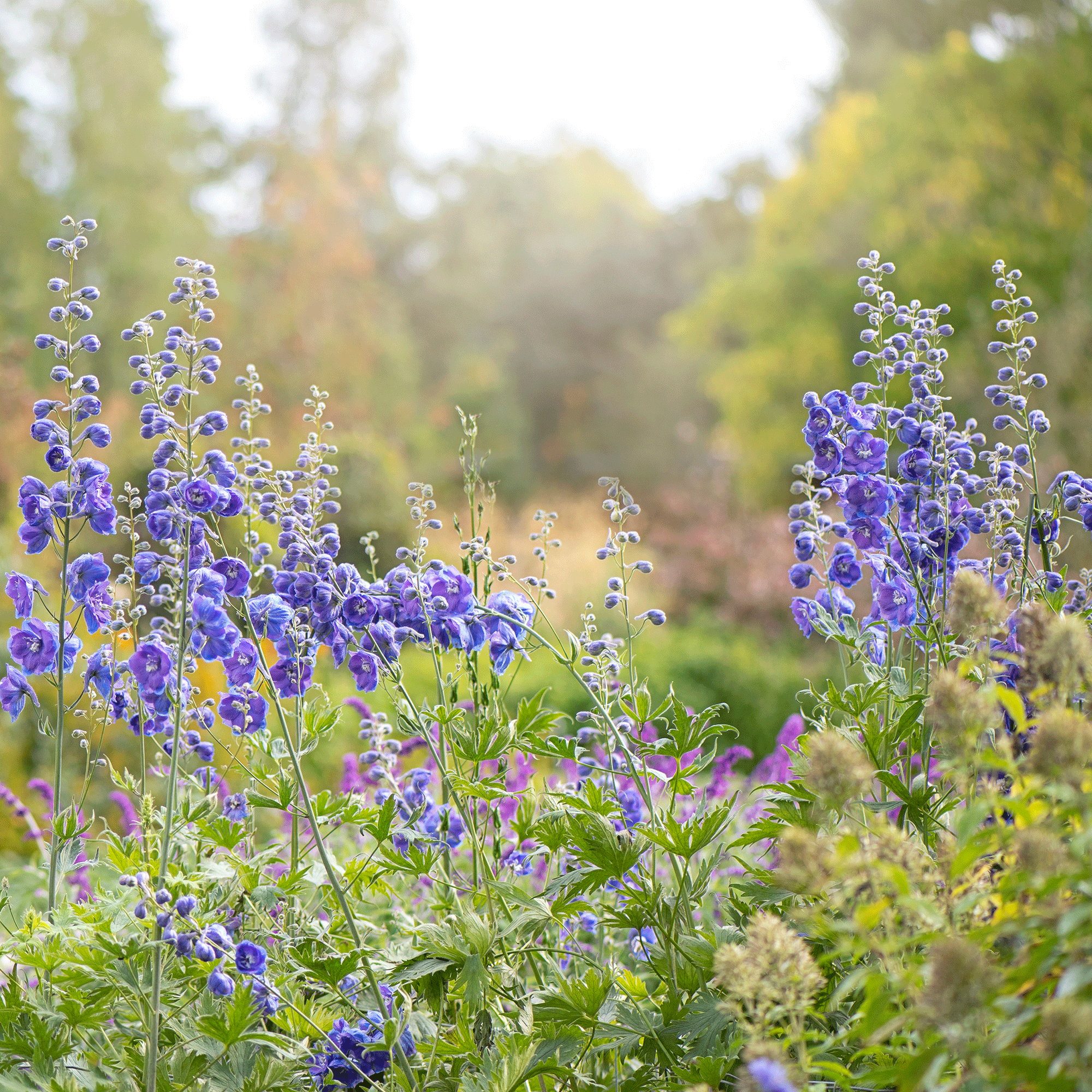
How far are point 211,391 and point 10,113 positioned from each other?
253 inches

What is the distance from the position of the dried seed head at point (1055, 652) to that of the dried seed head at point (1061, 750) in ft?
0.25

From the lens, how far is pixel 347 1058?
5.02ft

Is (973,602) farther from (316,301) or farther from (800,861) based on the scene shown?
(316,301)

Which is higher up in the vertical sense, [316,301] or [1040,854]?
[316,301]

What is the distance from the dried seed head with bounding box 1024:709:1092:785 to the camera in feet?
3.14

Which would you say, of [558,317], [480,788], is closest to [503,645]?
[480,788]

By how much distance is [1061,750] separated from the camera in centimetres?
96

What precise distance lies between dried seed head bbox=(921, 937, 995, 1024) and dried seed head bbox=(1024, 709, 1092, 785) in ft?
0.64

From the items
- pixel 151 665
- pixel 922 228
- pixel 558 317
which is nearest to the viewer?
pixel 151 665

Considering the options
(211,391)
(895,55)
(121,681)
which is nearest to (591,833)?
(121,681)

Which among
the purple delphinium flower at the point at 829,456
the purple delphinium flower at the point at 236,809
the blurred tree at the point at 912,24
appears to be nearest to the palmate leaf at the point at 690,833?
the purple delphinium flower at the point at 829,456

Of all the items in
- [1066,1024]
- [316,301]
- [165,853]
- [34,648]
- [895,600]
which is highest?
[316,301]

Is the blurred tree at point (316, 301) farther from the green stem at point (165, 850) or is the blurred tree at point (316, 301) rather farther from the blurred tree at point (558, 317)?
the green stem at point (165, 850)

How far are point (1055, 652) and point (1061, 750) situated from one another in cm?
13
